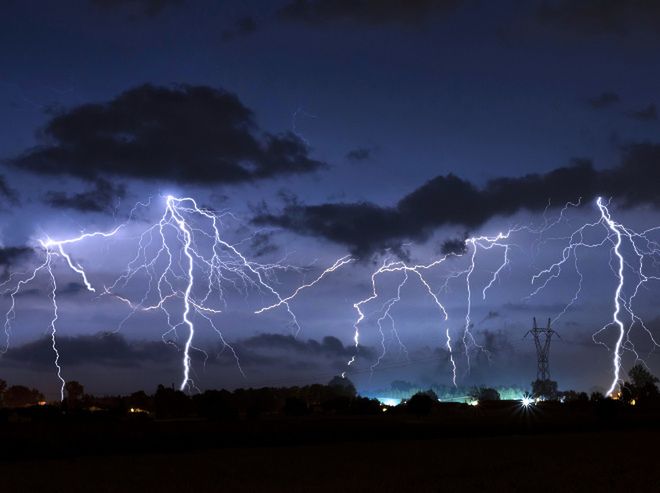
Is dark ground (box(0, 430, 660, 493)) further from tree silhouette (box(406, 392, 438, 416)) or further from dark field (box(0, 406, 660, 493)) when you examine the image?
tree silhouette (box(406, 392, 438, 416))

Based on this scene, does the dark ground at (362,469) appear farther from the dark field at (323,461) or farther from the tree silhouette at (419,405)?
the tree silhouette at (419,405)

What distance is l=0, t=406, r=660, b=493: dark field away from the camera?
1798cm

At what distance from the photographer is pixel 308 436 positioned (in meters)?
35.8

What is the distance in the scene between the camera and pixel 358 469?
69.9 ft

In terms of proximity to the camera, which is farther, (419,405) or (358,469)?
(419,405)

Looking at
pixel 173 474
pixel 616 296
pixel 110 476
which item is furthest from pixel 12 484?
pixel 616 296

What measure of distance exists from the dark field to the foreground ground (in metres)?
0.03

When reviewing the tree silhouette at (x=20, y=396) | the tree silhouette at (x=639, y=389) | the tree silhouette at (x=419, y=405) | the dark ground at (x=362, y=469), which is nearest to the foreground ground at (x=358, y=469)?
the dark ground at (x=362, y=469)

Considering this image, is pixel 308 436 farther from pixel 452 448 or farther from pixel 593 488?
pixel 593 488

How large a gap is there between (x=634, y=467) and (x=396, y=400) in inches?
5138

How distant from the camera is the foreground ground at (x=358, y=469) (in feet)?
58.0

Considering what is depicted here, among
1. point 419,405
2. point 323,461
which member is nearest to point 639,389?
point 419,405

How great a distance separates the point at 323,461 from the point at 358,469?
9.27ft

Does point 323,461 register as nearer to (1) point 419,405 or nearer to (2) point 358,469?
(2) point 358,469
